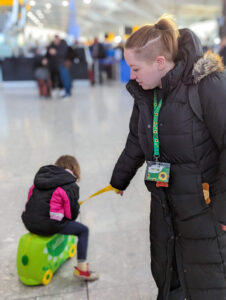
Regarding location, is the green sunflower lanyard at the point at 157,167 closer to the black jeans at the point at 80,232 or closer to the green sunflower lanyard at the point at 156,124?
the green sunflower lanyard at the point at 156,124

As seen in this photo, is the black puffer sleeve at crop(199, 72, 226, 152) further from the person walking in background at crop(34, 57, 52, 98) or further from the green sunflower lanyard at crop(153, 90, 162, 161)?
the person walking in background at crop(34, 57, 52, 98)

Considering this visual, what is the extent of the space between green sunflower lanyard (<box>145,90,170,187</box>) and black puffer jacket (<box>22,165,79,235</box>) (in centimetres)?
73

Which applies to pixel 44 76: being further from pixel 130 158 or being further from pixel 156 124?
pixel 156 124

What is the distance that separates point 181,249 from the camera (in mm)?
1528

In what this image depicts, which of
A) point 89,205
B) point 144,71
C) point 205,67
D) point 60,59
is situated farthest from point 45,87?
point 205,67

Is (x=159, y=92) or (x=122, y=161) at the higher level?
(x=159, y=92)

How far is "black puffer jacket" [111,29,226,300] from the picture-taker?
1.33 metres

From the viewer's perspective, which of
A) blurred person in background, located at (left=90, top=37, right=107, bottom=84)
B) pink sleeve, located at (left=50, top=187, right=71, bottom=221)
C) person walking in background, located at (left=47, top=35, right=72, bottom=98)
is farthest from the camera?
blurred person in background, located at (left=90, top=37, right=107, bottom=84)

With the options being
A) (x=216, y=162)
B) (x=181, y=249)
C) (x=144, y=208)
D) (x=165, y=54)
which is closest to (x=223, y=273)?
(x=181, y=249)

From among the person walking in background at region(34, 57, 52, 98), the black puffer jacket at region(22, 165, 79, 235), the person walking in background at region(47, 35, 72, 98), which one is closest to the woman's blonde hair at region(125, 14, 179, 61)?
the black puffer jacket at region(22, 165, 79, 235)

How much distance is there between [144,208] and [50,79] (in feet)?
27.7

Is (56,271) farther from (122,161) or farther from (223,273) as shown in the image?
(223,273)

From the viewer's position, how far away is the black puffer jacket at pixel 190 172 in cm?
133

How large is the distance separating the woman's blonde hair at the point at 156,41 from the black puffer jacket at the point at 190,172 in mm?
44
